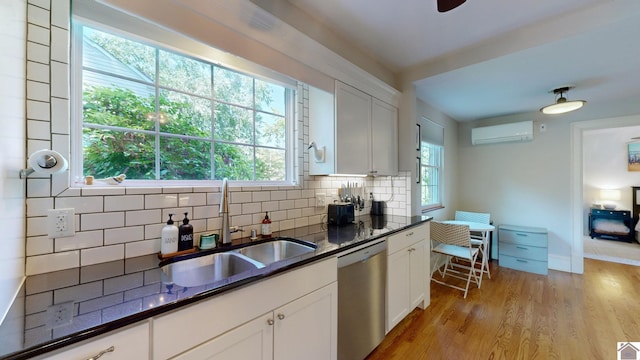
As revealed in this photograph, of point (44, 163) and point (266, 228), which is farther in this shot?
point (266, 228)

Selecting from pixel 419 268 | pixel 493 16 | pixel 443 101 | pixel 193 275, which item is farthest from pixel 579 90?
pixel 193 275

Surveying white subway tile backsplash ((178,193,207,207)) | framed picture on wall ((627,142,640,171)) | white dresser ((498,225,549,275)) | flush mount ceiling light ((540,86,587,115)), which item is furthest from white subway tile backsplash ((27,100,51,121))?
framed picture on wall ((627,142,640,171))

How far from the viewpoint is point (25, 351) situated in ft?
1.74

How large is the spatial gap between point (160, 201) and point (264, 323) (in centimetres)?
81

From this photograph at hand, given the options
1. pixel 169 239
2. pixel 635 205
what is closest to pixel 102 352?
pixel 169 239

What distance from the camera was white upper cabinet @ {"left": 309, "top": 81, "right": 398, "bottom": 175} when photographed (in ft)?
6.21

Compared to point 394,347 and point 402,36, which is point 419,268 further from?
point 402,36

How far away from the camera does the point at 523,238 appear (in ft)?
11.2

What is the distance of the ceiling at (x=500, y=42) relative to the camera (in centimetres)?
161

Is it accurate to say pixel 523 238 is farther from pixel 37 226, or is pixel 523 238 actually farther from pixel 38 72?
pixel 38 72

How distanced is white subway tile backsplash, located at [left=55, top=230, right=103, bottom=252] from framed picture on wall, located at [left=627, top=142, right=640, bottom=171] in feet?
27.9

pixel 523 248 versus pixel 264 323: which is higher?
pixel 264 323

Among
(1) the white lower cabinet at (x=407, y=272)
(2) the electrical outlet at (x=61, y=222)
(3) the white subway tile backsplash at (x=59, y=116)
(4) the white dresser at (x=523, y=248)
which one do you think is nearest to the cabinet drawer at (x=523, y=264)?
(4) the white dresser at (x=523, y=248)

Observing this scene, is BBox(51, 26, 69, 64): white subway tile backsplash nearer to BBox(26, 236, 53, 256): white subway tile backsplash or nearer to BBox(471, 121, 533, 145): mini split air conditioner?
BBox(26, 236, 53, 256): white subway tile backsplash
